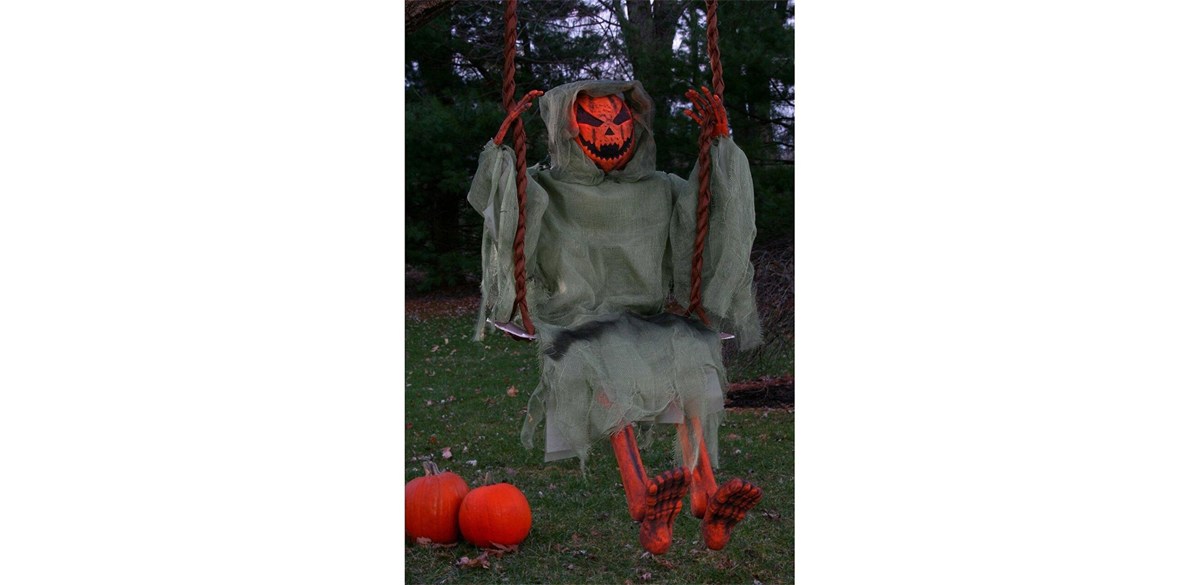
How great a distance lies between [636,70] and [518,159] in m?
2.22

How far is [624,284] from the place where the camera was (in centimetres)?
227

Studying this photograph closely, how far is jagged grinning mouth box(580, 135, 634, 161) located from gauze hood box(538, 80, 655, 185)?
0.02m

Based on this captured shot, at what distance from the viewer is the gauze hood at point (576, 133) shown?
7.13 ft

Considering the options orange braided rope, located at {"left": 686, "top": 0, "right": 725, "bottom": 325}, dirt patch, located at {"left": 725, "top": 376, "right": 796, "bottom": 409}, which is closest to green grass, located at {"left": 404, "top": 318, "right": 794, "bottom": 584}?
dirt patch, located at {"left": 725, "top": 376, "right": 796, "bottom": 409}

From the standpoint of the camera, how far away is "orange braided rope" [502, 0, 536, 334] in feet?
6.50

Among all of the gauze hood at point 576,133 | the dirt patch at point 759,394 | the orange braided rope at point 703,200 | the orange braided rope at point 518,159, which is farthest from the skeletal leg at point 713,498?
the dirt patch at point 759,394

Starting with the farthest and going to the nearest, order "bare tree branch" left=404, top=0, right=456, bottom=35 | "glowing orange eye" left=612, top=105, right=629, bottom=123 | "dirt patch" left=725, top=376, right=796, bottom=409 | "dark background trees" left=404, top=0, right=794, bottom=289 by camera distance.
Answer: "dirt patch" left=725, top=376, right=796, bottom=409 < "dark background trees" left=404, top=0, right=794, bottom=289 < "bare tree branch" left=404, top=0, right=456, bottom=35 < "glowing orange eye" left=612, top=105, right=629, bottom=123

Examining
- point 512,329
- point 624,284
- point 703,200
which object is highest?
point 703,200

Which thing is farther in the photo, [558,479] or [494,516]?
[558,479]

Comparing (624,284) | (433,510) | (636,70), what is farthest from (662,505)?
(636,70)

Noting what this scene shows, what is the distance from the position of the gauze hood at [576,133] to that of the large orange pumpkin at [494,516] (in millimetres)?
1072

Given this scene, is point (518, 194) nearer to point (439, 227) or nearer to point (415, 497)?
point (415, 497)

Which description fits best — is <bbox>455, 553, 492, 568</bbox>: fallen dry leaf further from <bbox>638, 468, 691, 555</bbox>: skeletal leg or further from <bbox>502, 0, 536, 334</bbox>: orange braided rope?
<bbox>502, 0, 536, 334</bbox>: orange braided rope

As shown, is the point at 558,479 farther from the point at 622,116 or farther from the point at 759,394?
the point at 622,116
